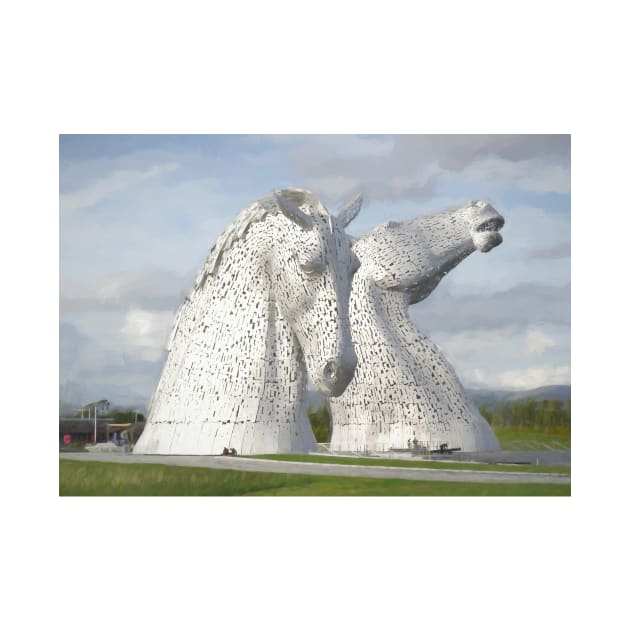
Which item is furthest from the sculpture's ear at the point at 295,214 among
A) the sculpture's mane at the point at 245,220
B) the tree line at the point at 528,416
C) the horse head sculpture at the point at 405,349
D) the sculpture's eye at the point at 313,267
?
the tree line at the point at 528,416

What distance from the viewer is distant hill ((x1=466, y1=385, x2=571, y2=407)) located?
15.7m

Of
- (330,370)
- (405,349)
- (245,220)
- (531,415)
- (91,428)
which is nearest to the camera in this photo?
(330,370)

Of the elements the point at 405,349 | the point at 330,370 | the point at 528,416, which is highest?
the point at 405,349

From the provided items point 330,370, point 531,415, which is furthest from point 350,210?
point 531,415

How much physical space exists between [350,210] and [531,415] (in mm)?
9590

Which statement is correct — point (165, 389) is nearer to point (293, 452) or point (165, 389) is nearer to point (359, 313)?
point (293, 452)

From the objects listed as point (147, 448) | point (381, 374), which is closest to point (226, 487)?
point (147, 448)

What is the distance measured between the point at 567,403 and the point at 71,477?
9781mm

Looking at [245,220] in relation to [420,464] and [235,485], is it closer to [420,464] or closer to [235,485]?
[235,485]

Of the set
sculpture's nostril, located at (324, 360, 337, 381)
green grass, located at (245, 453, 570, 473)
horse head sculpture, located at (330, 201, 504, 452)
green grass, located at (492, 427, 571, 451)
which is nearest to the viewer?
sculpture's nostril, located at (324, 360, 337, 381)

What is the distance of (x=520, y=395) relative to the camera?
18281mm

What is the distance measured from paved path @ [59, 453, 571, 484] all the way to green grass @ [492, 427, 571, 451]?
6.11 m

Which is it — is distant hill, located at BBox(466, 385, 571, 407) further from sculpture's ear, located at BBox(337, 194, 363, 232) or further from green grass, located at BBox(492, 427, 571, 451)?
sculpture's ear, located at BBox(337, 194, 363, 232)

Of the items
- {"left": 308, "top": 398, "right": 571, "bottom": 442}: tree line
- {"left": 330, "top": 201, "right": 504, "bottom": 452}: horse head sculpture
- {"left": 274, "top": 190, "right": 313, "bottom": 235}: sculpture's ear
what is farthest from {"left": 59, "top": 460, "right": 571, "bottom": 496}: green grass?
{"left": 308, "top": 398, "right": 571, "bottom": 442}: tree line
